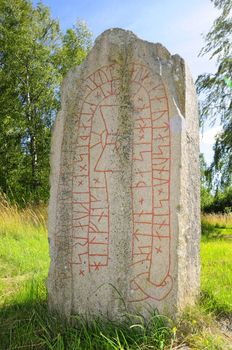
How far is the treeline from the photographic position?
14.8m

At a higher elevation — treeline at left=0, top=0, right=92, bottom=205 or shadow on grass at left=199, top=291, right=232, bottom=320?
treeline at left=0, top=0, right=92, bottom=205

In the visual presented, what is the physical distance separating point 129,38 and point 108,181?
1.00m

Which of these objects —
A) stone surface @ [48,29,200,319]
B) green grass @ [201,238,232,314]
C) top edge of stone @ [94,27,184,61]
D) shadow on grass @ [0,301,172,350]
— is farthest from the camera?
green grass @ [201,238,232,314]

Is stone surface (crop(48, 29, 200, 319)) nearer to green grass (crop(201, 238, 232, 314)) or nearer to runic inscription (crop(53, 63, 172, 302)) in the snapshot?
runic inscription (crop(53, 63, 172, 302))

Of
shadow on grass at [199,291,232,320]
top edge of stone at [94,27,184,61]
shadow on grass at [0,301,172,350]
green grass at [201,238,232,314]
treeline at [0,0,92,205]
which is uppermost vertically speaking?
treeline at [0,0,92,205]

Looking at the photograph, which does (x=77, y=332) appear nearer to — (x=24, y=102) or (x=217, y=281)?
(x=217, y=281)

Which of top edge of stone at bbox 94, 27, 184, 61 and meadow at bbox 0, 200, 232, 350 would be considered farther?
top edge of stone at bbox 94, 27, 184, 61

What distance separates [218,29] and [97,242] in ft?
34.3

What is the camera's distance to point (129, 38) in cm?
325

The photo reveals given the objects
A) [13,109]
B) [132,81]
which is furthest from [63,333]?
[13,109]

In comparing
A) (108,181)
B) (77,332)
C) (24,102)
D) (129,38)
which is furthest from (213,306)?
(24,102)

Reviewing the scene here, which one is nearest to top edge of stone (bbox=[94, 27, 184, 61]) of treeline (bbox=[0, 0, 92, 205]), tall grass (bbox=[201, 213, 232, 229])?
treeline (bbox=[0, 0, 92, 205])

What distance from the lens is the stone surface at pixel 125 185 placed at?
9.76ft

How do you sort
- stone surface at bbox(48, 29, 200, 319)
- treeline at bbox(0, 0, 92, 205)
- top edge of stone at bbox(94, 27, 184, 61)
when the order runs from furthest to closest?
treeline at bbox(0, 0, 92, 205)
top edge of stone at bbox(94, 27, 184, 61)
stone surface at bbox(48, 29, 200, 319)
